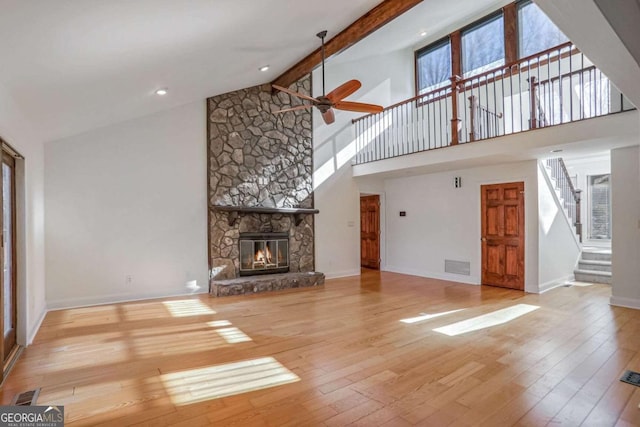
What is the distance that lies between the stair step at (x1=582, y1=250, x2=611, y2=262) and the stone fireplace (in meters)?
5.51

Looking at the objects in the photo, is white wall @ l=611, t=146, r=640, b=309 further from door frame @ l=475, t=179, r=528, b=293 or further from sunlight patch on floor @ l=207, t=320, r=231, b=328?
sunlight patch on floor @ l=207, t=320, r=231, b=328

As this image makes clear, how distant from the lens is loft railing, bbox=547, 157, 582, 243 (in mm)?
A: 6719

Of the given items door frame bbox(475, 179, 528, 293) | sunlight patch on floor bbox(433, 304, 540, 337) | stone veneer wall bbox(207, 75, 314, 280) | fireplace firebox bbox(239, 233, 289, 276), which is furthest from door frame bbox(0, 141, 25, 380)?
door frame bbox(475, 179, 528, 293)

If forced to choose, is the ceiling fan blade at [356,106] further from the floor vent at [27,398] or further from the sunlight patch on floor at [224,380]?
the floor vent at [27,398]

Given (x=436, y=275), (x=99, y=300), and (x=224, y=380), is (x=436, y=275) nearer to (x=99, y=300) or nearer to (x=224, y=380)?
(x=224, y=380)

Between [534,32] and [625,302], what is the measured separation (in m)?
5.73

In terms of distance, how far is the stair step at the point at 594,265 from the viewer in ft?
21.7

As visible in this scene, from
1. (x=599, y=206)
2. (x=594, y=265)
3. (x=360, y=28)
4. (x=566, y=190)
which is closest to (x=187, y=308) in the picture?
(x=360, y=28)

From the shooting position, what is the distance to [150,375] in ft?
9.41

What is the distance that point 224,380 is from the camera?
2.76 metres

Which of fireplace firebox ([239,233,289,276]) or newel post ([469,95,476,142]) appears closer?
newel post ([469,95,476,142])

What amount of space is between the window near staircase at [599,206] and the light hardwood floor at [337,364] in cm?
406

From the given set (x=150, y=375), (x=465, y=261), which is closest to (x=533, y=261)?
(x=465, y=261)

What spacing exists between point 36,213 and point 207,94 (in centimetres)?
303
